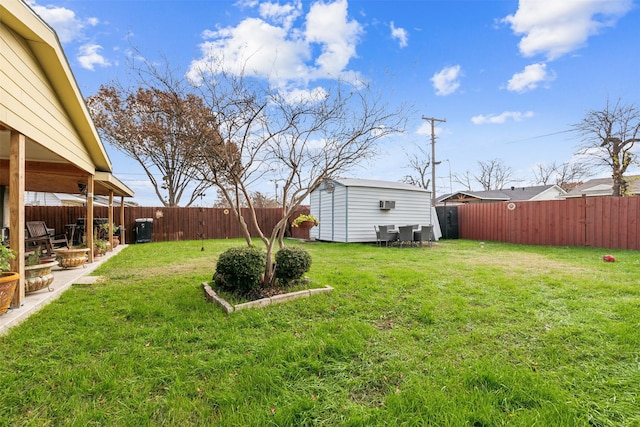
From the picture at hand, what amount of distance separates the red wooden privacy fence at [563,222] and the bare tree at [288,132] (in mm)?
8653

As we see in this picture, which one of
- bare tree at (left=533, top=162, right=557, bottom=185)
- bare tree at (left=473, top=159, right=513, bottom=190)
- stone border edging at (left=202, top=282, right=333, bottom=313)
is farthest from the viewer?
bare tree at (left=473, top=159, right=513, bottom=190)

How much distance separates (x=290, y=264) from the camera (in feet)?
13.7

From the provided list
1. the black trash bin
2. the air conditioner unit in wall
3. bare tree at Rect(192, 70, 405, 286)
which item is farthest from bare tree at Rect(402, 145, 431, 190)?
bare tree at Rect(192, 70, 405, 286)

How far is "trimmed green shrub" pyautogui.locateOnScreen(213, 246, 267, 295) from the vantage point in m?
3.76

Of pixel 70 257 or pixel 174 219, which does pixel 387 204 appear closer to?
pixel 70 257

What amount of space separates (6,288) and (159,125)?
529cm

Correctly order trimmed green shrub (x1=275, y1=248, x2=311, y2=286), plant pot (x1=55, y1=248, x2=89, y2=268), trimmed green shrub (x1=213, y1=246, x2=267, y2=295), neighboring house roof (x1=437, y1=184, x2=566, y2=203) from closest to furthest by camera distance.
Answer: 1. trimmed green shrub (x1=213, y1=246, x2=267, y2=295)
2. trimmed green shrub (x1=275, y1=248, x2=311, y2=286)
3. plant pot (x1=55, y1=248, x2=89, y2=268)
4. neighboring house roof (x1=437, y1=184, x2=566, y2=203)

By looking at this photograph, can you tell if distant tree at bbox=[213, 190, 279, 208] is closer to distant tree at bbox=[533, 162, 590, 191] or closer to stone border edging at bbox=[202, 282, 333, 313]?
stone border edging at bbox=[202, 282, 333, 313]

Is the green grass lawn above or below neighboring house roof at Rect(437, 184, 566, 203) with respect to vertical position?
below

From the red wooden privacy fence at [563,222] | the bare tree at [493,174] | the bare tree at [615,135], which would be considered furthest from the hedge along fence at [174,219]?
the bare tree at [493,174]

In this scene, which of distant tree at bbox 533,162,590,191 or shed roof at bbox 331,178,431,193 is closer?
shed roof at bbox 331,178,431,193

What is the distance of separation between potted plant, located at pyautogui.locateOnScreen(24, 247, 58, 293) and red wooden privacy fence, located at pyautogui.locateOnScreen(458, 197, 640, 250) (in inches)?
514

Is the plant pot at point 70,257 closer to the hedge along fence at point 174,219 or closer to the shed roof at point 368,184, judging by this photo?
the hedge along fence at point 174,219

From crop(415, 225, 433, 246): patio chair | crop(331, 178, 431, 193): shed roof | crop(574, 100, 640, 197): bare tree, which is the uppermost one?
crop(574, 100, 640, 197): bare tree
